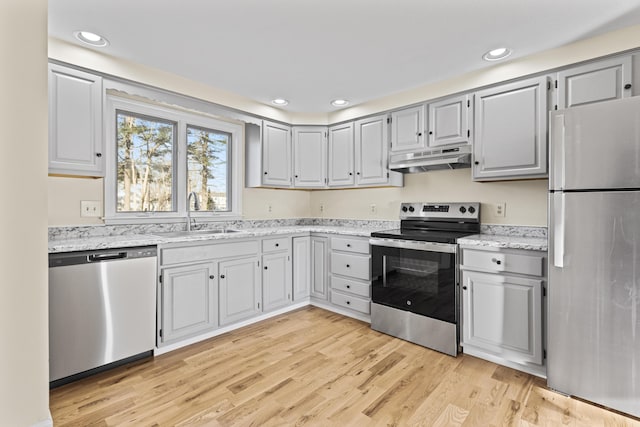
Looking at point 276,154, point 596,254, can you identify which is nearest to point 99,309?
point 276,154

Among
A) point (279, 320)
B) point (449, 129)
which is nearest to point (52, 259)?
point (279, 320)

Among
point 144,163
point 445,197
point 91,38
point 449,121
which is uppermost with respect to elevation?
point 91,38

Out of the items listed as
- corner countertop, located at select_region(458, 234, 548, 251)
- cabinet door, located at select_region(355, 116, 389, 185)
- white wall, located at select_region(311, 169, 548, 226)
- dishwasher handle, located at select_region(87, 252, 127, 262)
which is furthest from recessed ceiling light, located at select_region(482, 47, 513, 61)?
dishwasher handle, located at select_region(87, 252, 127, 262)

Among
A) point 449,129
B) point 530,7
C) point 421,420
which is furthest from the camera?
point 449,129

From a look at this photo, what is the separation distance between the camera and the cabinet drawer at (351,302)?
127 inches

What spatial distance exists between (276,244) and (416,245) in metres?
1.46

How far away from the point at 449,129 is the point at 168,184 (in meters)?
2.81

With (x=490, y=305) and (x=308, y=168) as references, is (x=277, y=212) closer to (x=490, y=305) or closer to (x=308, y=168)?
(x=308, y=168)

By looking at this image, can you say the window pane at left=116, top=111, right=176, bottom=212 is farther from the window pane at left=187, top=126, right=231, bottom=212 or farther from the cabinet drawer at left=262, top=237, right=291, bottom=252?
the cabinet drawer at left=262, top=237, right=291, bottom=252

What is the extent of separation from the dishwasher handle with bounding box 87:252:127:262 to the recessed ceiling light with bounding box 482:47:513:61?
314 centimetres

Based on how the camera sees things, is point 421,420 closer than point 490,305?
Yes

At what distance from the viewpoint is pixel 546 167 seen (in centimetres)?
237

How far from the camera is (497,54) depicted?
8.04ft

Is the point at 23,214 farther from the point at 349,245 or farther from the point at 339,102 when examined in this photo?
the point at 339,102
